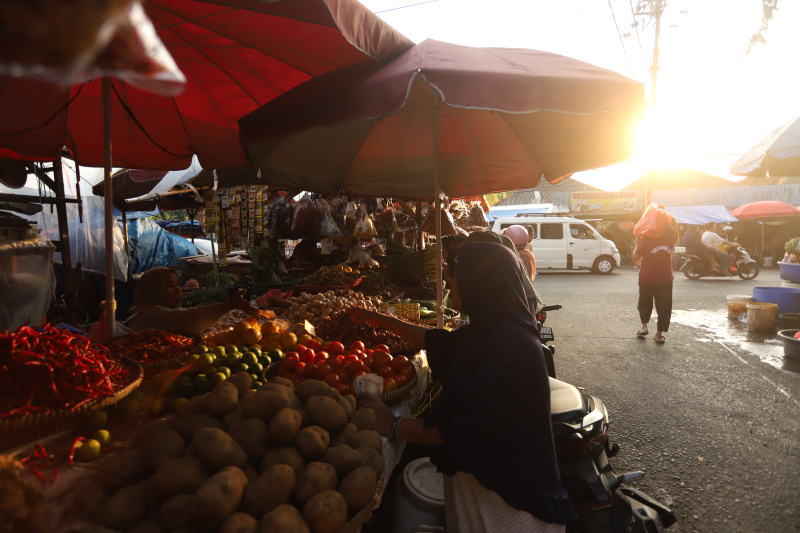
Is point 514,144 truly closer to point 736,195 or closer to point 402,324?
point 402,324

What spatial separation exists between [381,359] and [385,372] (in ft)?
0.67

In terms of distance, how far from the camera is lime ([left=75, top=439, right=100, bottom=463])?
159 centimetres

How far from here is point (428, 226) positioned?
6.97 meters

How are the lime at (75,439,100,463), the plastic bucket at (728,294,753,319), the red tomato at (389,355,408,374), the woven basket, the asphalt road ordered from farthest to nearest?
1. the plastic bucket at (728,294,753,319)
2. the asphalt road
3. the red tomato at (389,355,408,374)
4. the lime at (75,439,100,463)
5. the woven basket

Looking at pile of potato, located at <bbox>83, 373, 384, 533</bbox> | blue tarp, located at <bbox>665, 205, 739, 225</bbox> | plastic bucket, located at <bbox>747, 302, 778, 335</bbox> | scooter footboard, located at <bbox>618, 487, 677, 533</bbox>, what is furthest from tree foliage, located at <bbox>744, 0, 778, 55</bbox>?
blue tarp, located at <bbox>665, 205, 739, 225</bbox>

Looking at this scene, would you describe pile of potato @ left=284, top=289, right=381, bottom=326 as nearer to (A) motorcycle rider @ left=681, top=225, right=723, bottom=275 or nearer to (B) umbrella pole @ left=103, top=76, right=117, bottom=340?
(B) umbrella pole @ left=103, top=76, right=117, bottom=340

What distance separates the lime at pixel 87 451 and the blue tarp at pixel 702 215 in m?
28.8

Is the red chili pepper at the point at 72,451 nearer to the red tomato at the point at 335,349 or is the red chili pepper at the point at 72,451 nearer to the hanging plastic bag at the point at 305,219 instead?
the red tomato at the point at 335,349

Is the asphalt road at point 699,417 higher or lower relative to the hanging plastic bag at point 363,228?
lower

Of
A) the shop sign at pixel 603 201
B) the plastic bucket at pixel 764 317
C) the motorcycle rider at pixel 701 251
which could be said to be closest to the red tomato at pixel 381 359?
the plastic bucket at pixel 764 317

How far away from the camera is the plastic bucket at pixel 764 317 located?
754cm

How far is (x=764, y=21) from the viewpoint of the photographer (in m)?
5.35

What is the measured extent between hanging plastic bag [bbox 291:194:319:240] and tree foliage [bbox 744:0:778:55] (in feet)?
21.4

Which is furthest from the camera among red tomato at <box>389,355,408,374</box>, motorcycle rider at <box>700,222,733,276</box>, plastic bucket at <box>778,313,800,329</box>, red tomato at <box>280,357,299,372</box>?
motorcycle rider at <box>700,222,733,276</box>
